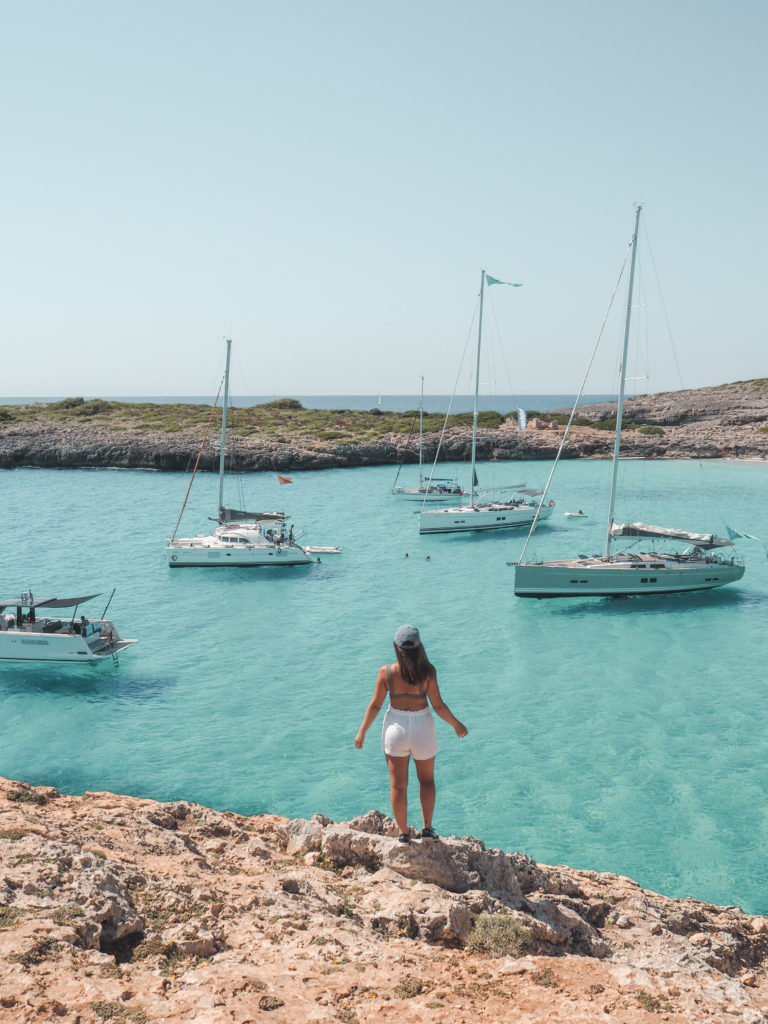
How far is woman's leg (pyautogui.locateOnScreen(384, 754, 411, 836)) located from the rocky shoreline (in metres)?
79.4

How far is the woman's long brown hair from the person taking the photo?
320 inches

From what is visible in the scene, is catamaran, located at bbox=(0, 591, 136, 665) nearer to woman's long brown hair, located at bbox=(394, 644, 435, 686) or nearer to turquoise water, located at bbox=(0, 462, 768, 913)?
turquoise water, located at bbox=(0, 462, 768, 913)

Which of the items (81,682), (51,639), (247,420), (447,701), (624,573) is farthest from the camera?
(247,420)

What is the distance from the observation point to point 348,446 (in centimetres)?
9094

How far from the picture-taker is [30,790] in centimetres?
1333

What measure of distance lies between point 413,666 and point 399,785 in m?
1.52

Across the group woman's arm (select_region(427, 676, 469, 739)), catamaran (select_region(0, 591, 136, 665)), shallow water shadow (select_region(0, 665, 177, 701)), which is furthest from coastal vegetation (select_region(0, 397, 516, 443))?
woman's arm (select_region(427, 676, 469, 739))

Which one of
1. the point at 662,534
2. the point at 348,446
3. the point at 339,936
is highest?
the point at 348,446

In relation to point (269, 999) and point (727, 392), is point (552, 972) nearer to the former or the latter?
point (269, 999)

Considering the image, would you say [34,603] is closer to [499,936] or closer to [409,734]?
[409,734]

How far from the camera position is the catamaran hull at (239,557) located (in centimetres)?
4066

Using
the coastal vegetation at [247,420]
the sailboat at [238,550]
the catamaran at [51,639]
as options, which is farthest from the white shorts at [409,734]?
the coastal vegetation at [247,420]

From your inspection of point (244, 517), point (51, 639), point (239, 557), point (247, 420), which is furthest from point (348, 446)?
point (51, 639)

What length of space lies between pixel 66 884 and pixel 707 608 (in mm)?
32081
